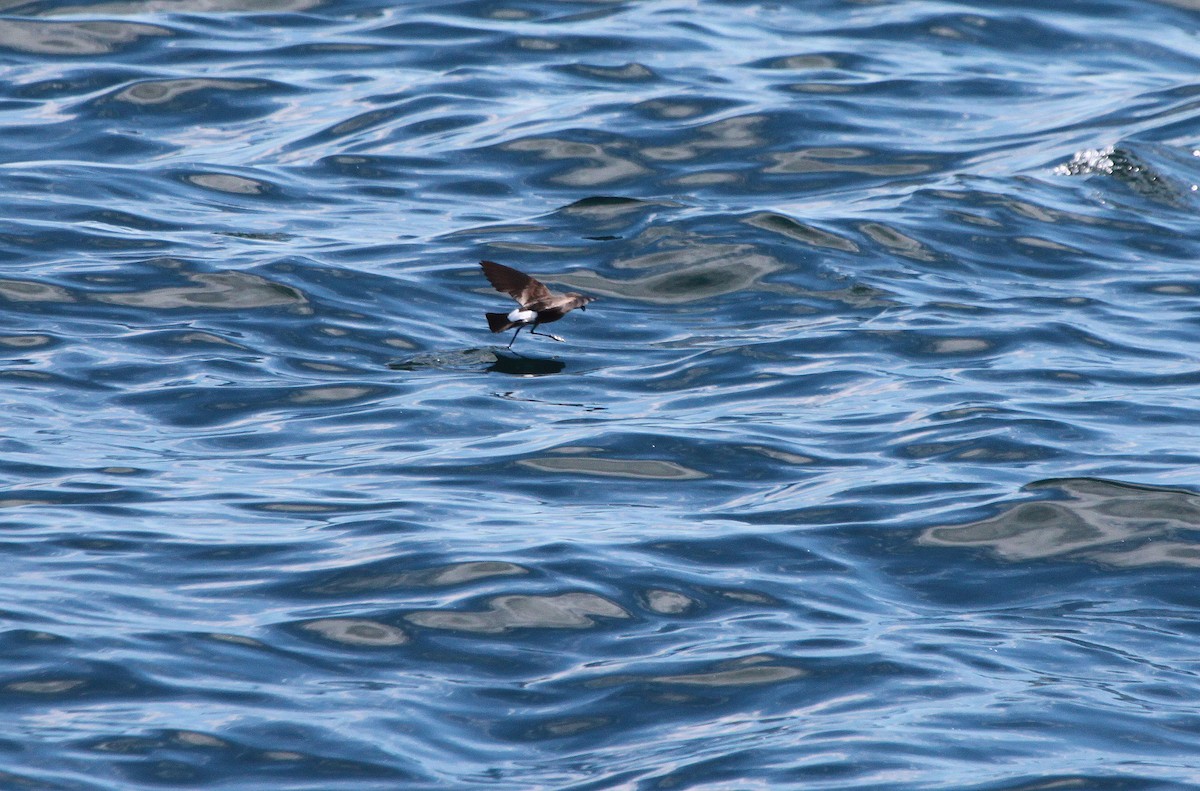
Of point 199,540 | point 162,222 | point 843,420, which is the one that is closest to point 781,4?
point 162,222

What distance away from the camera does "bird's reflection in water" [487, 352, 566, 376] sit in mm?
9828

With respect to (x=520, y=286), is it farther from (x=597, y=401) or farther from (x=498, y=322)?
(x=597, y=401)

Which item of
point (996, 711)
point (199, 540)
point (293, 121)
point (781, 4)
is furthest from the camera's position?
point (781, 4)

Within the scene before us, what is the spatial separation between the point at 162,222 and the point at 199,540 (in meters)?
5.13

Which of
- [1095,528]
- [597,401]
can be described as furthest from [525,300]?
[1095,528]

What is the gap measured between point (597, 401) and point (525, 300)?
0.81 m

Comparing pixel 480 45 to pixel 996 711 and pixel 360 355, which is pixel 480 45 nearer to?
pixel 360 355

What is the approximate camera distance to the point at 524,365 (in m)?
9.97

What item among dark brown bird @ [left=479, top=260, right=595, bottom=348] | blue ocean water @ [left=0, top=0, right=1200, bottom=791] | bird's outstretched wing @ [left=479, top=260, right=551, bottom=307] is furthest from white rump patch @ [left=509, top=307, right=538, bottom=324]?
blue ocean water @ [left=0, top=0, right=1200, bottom=791]

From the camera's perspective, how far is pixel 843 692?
5.96 m

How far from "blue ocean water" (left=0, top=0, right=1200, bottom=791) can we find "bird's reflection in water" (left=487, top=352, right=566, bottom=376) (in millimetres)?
56

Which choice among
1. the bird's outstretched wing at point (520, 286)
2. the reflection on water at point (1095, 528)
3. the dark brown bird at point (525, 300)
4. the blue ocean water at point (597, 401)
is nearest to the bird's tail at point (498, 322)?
the dark brown bird at point (525, 300)

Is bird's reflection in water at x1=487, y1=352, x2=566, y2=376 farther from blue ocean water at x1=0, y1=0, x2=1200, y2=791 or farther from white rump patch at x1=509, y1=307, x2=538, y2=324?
white rump patch at x1=509, y1=307, x2=538, y2=324

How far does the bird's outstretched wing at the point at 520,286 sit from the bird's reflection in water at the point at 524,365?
426mm
